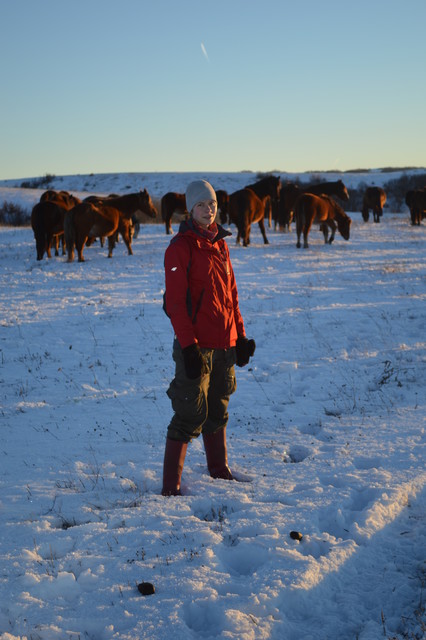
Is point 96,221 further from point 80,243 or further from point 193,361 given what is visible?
point 193,361

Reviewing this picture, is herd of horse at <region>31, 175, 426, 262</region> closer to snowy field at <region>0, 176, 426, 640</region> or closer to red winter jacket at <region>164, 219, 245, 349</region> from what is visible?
snowy field at <region>0, 176, 426, 640</region>

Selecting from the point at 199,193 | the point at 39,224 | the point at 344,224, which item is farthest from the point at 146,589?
the point at 344,224

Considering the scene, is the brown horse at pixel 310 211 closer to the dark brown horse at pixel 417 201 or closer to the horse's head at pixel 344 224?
the horse's head at pixel 344 224

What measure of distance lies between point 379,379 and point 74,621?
5.11m

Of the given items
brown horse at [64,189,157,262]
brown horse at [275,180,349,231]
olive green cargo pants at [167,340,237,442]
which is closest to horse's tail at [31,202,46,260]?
brown horse at [64,189,157,262]

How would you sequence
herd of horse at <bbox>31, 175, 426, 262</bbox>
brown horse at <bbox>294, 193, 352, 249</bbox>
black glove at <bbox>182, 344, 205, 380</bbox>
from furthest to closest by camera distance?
brown horse at <bbox>294, 193, 352, 249</bbox>
herd of horse at <bbox>31, 175, 426, 262</bbox>
black glove at <bbox>182, 344, 205, 380</bbox>

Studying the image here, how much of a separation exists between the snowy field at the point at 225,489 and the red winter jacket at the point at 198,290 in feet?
3.98

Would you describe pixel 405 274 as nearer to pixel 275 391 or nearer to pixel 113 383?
pixel 275 391

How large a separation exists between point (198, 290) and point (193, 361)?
564 mm

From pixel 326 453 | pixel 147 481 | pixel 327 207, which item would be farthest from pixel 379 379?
pixel 327 207

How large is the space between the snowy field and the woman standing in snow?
0.55 m

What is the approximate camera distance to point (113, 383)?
7.11 metres

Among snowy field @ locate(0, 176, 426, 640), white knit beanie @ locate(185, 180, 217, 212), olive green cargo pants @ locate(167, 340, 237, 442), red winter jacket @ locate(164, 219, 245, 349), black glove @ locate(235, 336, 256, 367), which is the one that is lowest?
snowy field @ locate(0, 176, 426, 640)

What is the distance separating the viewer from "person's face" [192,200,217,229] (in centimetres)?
390
